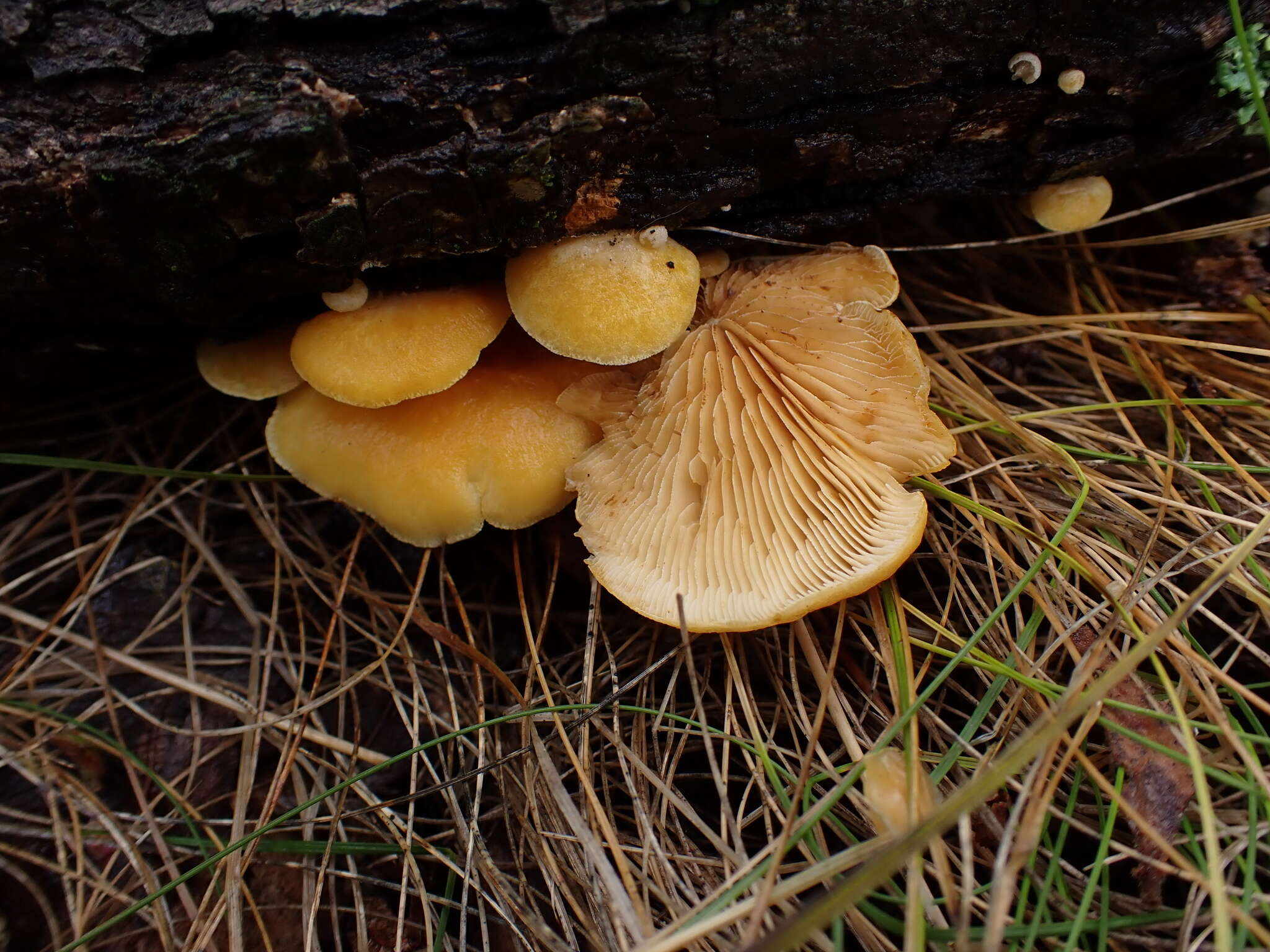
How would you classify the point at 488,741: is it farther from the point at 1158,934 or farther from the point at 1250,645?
the point at 1250,645

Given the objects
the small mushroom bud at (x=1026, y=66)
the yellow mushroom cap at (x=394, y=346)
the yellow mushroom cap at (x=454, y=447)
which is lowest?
the yellow mushroom cap at (x=454, y=447)

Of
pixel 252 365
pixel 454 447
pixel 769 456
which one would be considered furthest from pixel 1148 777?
pixel 252 365

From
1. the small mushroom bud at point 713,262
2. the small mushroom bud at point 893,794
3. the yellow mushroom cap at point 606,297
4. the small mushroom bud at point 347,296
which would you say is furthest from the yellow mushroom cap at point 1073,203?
the small mushroom bud at point 347,296

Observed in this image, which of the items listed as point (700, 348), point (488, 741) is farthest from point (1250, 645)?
point (488, 741)

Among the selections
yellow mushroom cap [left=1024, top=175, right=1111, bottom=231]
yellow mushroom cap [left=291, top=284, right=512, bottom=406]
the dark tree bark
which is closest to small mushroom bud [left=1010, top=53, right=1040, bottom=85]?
the dark tree bark

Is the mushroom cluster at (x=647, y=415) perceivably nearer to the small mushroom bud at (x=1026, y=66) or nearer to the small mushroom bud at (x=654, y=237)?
the small mushroom bud at (x=654, y=237)

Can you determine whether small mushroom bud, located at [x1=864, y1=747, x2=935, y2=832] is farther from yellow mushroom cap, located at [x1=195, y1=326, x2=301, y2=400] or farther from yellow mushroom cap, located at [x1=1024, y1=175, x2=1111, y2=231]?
yellow mushroom cap, located at [x1=195, y1=326, x2=301, y2=400]

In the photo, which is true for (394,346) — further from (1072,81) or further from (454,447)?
(1072,81)
